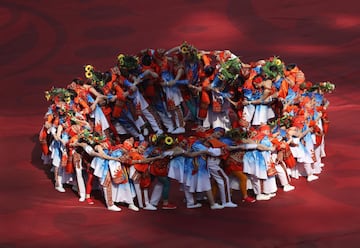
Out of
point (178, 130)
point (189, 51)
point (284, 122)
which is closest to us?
point (284, 122)

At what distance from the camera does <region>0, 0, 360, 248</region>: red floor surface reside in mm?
10867

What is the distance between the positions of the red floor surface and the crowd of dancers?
0.93 feet

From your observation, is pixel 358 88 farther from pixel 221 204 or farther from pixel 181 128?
pixel 221 204

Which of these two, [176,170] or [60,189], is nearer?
[176,170]

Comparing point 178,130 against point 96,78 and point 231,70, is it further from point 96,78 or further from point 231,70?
point 96,78

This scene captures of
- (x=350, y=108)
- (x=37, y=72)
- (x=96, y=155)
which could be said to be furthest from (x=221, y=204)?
(x=37, y=72)

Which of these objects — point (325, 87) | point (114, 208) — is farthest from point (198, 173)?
point (325, 87)

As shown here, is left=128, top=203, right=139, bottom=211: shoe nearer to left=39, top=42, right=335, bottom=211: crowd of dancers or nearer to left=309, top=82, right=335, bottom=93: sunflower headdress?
left=39, top=42, right=335, bottom=211: crowd of dancers

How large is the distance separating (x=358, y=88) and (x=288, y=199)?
15.8 feet

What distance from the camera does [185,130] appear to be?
46.1 feet

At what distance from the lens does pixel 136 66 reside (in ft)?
43.5
